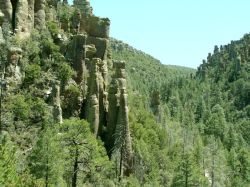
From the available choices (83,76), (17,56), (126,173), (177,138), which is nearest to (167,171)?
(126,173)

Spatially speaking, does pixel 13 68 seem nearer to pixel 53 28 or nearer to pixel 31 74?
pixel 31 74

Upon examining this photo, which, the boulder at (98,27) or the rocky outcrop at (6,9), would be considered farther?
the boulder at (98,27)

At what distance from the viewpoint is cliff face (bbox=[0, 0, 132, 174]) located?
83.1m

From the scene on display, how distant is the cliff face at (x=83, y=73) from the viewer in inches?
3273

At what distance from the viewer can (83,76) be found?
9088 centimetres

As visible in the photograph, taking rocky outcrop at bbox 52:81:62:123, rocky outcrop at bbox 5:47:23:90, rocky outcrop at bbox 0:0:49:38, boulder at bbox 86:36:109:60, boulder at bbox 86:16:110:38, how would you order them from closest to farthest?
rocky outcrop at bbox 5:47:23:90 → rocky outcrop at bbox 52:81:62:123 → rocky outcrop at bbox 0:0:49:38 → boulder at bbox 86:36:109:60 → boulder at bbox 86:16:110:38

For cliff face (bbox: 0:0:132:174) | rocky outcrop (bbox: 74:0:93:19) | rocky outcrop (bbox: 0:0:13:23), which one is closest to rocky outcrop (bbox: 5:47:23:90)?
cliff face (bbox: 0:0:132:174)

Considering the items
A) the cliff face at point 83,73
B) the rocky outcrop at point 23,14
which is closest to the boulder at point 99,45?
the cliff face at point 83,73

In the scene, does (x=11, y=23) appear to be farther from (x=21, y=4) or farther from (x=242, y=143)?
(x=242, y=143)

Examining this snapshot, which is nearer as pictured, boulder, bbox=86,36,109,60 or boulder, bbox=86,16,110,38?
boulder, bbox=86,36,109,60

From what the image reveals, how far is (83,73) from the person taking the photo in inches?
3583

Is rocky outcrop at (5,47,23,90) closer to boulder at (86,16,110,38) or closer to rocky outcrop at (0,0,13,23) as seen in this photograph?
rocky outcrop at (0,0,13,23)

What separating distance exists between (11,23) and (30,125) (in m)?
17.5

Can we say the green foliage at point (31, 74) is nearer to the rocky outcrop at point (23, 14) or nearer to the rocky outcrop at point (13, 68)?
the rocky outcrop at point (13, 68)
